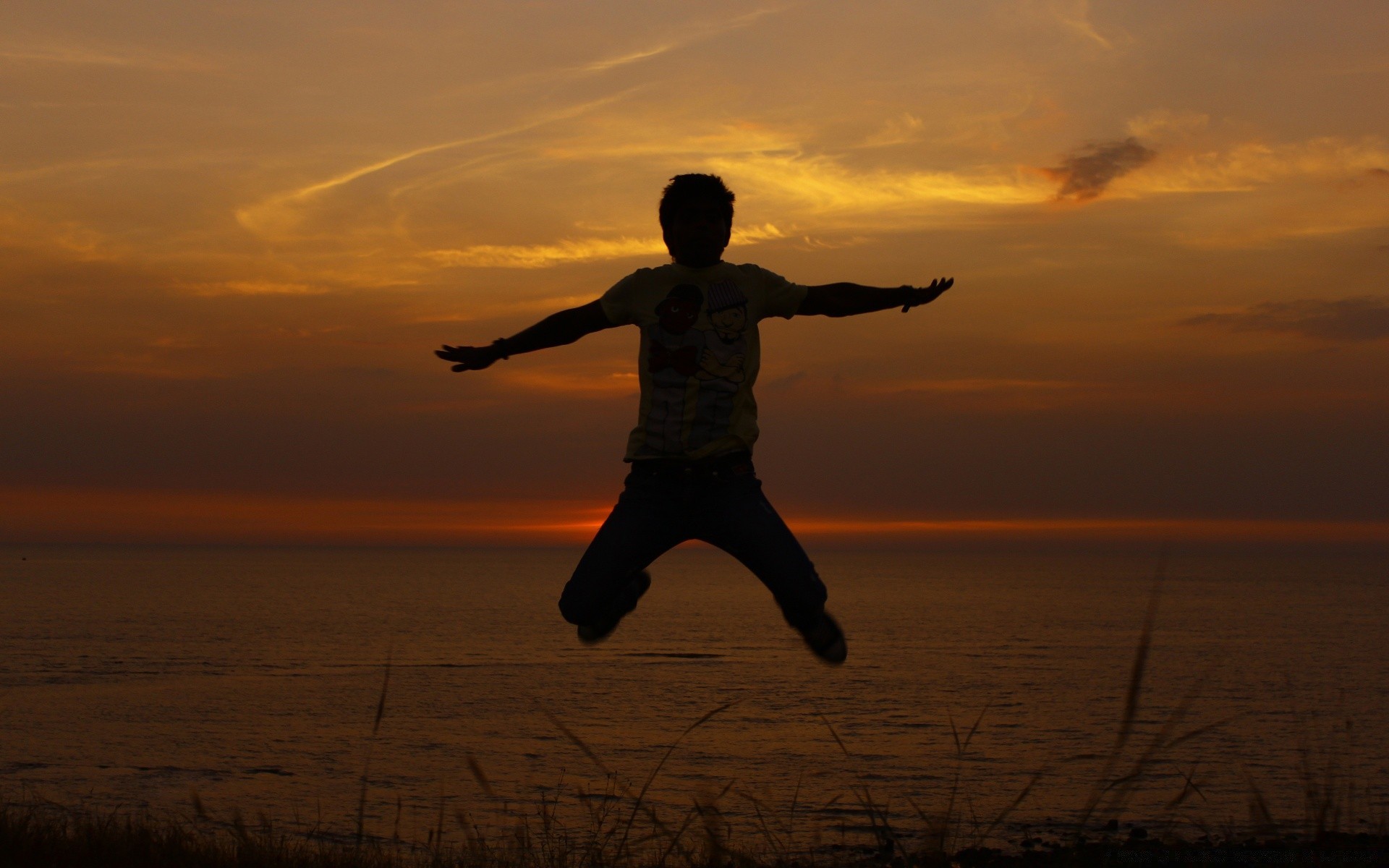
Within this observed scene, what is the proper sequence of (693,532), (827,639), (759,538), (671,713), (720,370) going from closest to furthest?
1. (720,370)
2. (759,538)
3. (693,532)
4. (827,639)
5. (671,713)

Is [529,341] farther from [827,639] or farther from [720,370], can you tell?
[827,639]

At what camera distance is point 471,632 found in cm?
10500

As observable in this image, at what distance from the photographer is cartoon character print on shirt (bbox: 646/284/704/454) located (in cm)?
596

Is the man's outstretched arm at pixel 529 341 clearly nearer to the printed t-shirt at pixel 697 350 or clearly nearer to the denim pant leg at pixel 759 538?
the printed t-shirt at pixel 697 350

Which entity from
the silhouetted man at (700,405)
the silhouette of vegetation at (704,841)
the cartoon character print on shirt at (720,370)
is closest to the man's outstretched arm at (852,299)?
the silhouetted man at (700,405)

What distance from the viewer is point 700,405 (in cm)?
595

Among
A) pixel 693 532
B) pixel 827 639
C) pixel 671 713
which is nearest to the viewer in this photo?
pixel 693 532

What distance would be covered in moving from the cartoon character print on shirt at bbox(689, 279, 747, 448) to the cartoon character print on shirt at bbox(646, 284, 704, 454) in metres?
0.06

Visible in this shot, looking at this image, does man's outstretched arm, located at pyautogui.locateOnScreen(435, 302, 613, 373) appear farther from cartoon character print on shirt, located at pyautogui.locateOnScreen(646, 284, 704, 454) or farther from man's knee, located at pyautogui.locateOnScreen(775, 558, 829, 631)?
man's knee, located at pyautogui.locateOnScreen(775, 558, 829, 631)

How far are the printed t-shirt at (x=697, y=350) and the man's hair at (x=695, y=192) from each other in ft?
1.08

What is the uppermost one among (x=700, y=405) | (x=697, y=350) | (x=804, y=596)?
(x=697, y=350)

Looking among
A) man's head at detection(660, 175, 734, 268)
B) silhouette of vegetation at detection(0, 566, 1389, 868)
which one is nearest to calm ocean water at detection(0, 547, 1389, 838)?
silhouette of vegetation at detection(0, 566, 1389, 868)

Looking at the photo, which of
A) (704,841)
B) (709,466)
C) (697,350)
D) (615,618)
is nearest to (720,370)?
(697,350)

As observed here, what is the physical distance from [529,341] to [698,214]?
1.20 meters
